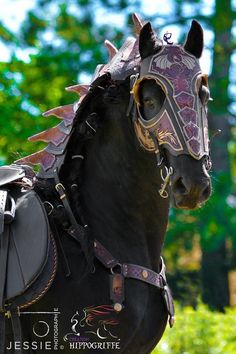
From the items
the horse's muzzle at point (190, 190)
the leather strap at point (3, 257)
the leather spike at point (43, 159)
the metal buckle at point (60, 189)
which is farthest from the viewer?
the leather spike at point (43, 159)

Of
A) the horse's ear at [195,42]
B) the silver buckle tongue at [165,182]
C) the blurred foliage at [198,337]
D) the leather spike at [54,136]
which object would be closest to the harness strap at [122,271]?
the silver buckle tongue at [165,182]

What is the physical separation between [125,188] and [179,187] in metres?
0.54

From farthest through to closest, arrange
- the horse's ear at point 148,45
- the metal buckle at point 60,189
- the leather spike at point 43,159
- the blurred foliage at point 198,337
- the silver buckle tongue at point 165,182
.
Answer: the blurred foliage at point 198,337 < the leather spike at point 43,159 < the metal buckle at point 60,189 < the horse's ear at point 148,45 < the silver buckle tongue at point 165,182

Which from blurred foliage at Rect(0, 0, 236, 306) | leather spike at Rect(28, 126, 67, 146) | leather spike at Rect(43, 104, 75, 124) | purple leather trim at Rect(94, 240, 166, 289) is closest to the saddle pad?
purple leather trim at Rect(94, 240, 166, 289)

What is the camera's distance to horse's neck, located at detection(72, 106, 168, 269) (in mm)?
4871

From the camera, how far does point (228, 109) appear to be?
15812 millimetres

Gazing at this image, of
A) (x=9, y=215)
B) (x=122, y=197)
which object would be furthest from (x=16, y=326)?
(x=122, y=197)

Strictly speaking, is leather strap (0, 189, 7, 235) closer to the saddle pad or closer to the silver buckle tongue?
the saddle pad

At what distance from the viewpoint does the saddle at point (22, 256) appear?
4.61 metres

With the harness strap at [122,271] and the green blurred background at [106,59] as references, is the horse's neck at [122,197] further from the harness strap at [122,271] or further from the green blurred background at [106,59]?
the green blurred background at [106,59]

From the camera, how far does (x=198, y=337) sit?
850 cm

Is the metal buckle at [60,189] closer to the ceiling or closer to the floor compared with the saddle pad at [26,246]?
closer to the ceiling

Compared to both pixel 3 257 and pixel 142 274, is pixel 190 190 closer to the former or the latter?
pixel 142 274

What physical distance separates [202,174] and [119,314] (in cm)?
84
